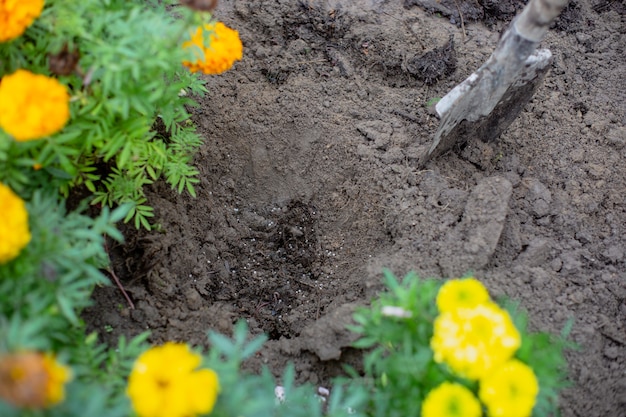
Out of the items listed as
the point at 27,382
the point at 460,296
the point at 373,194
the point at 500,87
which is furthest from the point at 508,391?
the point at 500,87

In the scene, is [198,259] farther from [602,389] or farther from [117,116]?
[602,389]

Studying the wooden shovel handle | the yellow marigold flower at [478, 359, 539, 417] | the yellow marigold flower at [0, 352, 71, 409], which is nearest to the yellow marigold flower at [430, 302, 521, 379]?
the yellow marigold flower at [478, 359, 539, 417]

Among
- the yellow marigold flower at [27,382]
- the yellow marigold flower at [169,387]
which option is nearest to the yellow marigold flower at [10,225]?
the yellow marigold flower at [27,382]

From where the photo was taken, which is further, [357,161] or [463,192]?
[357,161]

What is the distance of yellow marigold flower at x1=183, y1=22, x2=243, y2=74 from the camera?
2.16 m

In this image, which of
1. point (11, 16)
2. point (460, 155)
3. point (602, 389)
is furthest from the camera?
point (460, 155)

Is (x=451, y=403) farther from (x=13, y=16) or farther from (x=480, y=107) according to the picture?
(x=13, y=16)

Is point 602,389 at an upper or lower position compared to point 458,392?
lower

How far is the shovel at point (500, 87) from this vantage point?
8.45 feet

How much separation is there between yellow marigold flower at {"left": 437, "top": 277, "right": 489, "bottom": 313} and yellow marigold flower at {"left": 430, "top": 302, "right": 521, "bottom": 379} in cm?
3

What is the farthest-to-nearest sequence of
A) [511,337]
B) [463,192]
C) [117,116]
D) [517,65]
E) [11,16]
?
[463,192] → [517,65] → [117,116] → [11,16] → [511,337]

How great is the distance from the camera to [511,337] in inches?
63.1

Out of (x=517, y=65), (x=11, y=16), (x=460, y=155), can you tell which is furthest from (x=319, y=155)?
(x=11, y=16)

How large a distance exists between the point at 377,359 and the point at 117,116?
1.45m
